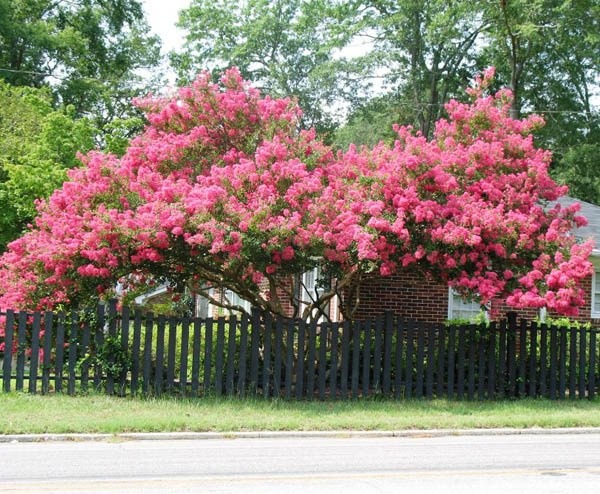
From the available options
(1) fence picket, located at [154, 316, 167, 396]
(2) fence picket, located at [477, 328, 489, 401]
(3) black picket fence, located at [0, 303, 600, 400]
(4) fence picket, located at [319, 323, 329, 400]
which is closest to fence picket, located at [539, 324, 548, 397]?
(3) black picket fence, located at [0, 303, 600, 400]

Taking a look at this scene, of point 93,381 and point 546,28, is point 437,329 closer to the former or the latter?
point 93,381

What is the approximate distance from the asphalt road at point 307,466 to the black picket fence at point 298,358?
3.19 meters

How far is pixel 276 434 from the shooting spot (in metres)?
10.9

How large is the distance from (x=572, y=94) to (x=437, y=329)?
99.7 ft

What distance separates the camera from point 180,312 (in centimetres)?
2612

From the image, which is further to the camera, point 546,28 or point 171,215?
point 546,28

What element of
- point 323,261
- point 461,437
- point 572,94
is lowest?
point 461,437

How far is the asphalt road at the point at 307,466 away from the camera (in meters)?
7.33

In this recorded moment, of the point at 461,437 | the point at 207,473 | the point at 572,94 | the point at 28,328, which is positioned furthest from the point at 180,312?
the point at 572,94

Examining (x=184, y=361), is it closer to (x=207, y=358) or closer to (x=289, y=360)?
(x=207, y=358)

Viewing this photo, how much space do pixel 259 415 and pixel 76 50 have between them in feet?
106

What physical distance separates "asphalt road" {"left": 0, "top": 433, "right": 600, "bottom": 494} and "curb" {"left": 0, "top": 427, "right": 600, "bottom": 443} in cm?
20

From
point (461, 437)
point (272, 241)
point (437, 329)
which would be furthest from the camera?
point (437, 329)

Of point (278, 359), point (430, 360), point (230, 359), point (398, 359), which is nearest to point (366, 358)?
point (398, 359)
